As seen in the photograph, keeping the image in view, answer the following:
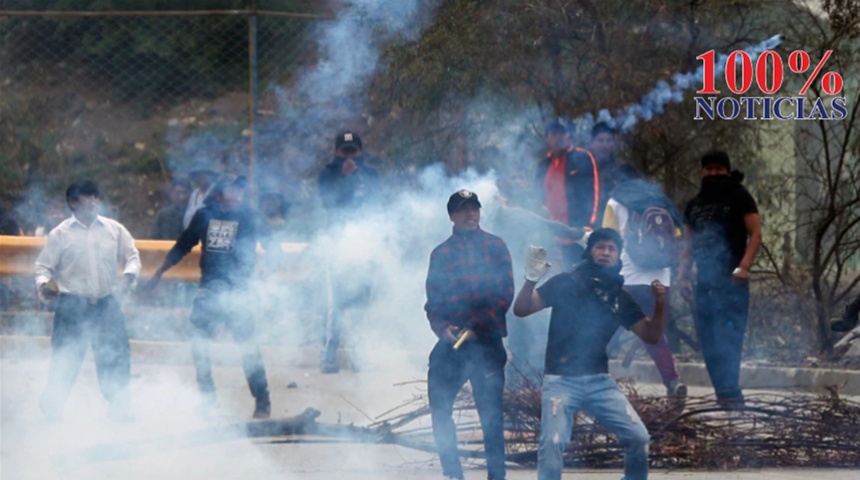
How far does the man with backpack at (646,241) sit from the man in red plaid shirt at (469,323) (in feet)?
6.13

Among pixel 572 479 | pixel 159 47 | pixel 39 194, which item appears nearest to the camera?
pixel 572 479

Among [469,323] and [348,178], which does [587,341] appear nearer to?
[469,323]

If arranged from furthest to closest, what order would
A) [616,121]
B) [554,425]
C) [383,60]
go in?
1. [616,121]
2. [383,60]
3. [554,425]

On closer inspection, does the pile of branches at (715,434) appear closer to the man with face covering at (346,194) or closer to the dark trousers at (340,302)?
the man with face covering at (346,194)

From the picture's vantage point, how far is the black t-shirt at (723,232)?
8.87 meters

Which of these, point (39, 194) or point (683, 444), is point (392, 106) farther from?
point (39, 194)

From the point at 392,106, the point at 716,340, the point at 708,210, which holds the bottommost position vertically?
the point at 716,340

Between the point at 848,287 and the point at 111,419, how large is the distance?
5528mm

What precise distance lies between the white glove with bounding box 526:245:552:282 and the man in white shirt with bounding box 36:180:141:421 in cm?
352

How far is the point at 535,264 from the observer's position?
20.5 feet

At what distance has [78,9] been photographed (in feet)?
34.6

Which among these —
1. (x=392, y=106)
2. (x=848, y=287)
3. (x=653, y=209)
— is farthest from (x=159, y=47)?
(x=848, y=287)

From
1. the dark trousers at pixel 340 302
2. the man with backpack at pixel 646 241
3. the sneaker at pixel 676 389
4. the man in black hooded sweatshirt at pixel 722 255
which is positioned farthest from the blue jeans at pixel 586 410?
the dark trousers at pixel 340 302

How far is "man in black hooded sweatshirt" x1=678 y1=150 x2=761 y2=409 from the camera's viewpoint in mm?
8727
